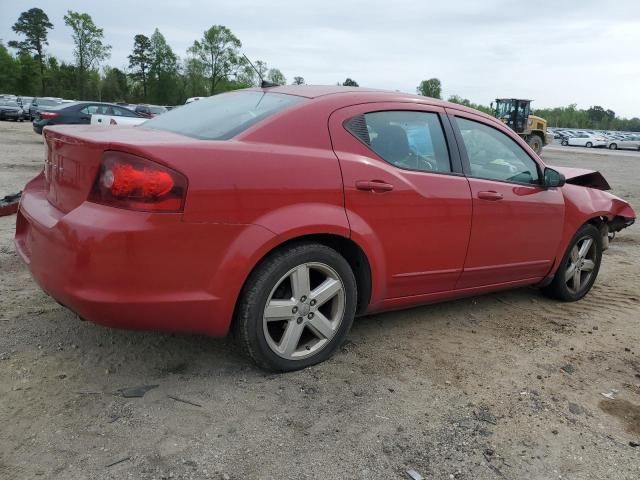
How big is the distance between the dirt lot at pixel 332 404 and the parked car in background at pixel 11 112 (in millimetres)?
35576

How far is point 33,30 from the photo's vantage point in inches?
2904

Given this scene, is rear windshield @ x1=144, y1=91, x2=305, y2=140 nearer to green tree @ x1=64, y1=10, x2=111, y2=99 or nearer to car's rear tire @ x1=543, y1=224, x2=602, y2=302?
car's rear tire @ x1=543, y1=224, x2=602, y2=302

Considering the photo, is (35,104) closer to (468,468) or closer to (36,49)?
(468,468)

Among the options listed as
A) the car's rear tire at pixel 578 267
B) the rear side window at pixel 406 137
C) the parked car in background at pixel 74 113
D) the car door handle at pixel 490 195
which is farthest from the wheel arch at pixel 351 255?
the parked car in background at pixel 74 113

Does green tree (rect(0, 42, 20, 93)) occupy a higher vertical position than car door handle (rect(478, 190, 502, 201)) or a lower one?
higher

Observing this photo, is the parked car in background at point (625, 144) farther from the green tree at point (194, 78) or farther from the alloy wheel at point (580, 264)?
the green tree at point (194, 78)

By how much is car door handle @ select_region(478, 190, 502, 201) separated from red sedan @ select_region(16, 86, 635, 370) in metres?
0.01

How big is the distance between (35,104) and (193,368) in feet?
120

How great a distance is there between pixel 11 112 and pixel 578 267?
37.2 m

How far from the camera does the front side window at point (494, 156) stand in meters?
3.79

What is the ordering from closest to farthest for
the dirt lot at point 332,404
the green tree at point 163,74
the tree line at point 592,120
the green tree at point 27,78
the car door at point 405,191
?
the dirt lot at point 332,404 < the car door at point 405,191 < the green tree at point 27,78 < the green tree at point 163,74 < the tree line at point 592,120

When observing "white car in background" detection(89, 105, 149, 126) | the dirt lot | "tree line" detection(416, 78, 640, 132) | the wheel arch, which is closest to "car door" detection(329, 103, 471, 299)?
the wheel arch

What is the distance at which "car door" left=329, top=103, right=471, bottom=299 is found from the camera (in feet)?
10.2

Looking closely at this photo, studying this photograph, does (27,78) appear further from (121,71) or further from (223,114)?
(223,114)
